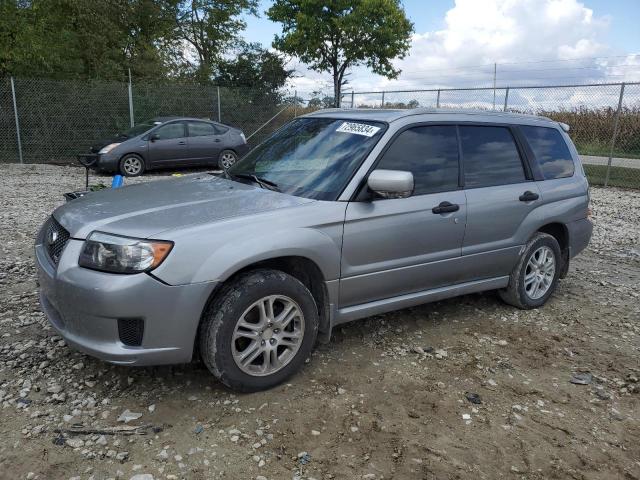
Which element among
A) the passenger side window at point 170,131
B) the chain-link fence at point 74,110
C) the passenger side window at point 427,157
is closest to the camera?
the passenger side window at point 427,157

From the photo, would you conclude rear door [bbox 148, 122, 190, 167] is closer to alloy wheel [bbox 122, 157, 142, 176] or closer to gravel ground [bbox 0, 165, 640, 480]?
alloy wheel [bbox 122, 157, 142, 176]

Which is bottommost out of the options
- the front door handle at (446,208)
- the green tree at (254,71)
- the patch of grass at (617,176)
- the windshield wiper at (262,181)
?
the patch of grass at (617,176)

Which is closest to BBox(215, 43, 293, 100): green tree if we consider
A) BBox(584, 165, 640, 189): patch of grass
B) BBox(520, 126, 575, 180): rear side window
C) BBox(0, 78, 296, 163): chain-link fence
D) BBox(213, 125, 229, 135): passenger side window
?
BBox(0, 78, 296, 163): chain-link fence

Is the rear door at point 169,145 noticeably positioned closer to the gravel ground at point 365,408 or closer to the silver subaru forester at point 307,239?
the gravel ground at point 365,408

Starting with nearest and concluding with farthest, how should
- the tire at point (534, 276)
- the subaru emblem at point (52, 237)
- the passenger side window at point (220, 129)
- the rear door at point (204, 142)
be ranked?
the subaru emblem at point (52, 237), the tire at point (534, 276), the rear door at point (204, 142), the passenger side window at point (220, 129)

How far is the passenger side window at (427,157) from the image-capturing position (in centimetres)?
389

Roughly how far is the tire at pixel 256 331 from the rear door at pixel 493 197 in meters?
1.57

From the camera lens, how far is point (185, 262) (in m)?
2.92

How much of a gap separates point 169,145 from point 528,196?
429 inches

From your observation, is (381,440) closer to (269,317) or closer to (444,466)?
(444,466)

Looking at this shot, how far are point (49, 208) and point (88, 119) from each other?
25.8ft

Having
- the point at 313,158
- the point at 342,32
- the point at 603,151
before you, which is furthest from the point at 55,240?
the point at 342,32

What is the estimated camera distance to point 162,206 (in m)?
3.39

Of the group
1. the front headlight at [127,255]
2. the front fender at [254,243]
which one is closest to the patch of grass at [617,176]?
the front fender at [254,243]
